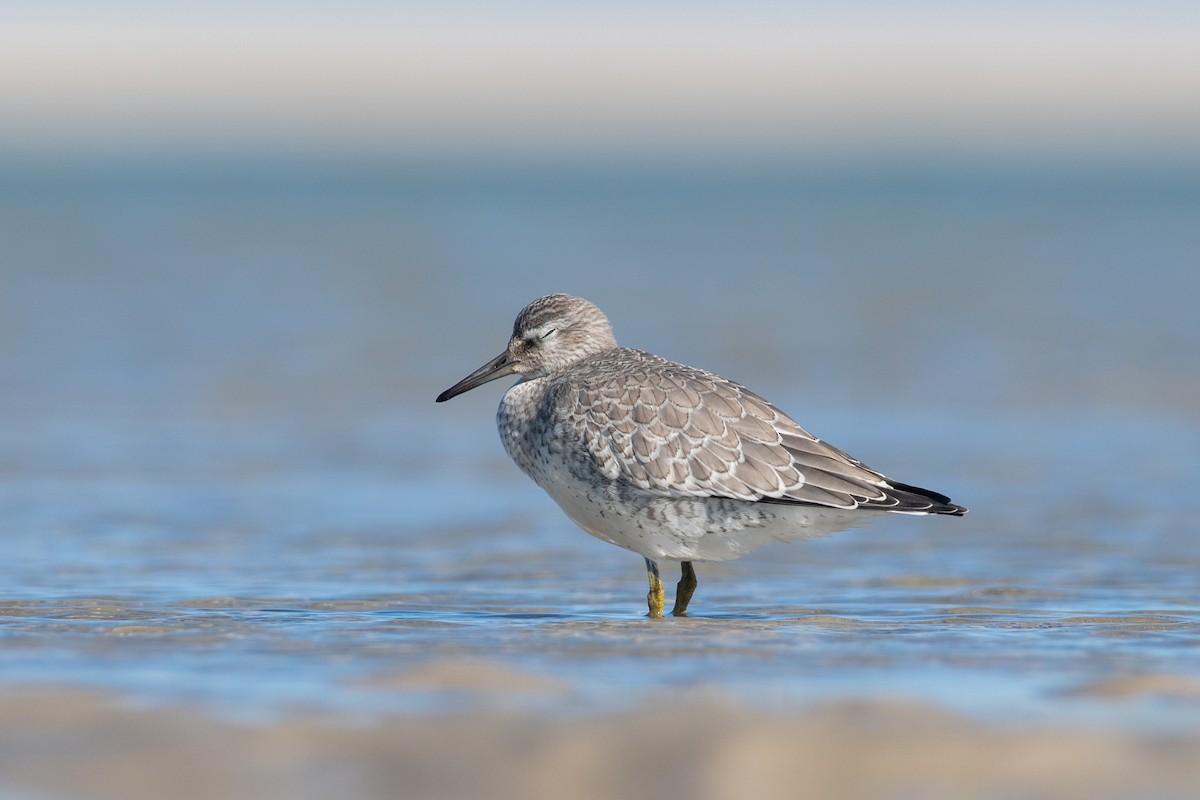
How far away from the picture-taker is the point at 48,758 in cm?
572

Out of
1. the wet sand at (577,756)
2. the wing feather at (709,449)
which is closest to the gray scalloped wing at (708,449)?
the wing feather at (709,449)

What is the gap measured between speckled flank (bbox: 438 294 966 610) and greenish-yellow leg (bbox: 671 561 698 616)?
33cm

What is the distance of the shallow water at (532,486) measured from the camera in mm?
7000

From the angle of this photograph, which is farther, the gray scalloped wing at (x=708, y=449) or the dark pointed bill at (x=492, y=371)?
the dark pointed bill at (x=492, y=371)

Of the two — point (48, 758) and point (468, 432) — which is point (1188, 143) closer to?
point (468, 432)

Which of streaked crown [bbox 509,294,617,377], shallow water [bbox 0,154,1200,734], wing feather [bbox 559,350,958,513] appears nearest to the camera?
shallow water [bbox 0,154,1200,734]

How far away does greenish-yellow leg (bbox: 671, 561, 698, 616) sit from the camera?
9.24 metres

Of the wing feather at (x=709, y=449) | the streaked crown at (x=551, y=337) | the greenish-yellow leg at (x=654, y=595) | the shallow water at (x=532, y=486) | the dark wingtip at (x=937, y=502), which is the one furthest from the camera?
the streaked crown at (x=551, y=337)

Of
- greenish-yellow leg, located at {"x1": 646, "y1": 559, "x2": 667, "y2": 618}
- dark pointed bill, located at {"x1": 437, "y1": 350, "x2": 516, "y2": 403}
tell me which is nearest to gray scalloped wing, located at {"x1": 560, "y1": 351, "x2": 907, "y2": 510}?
greenish-yellow leg, located at {"x1": 646, "y1": 559, "x2": 667, "y2": 618}

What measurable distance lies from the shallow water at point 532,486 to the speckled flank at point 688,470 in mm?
496

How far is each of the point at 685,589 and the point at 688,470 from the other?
844 mm

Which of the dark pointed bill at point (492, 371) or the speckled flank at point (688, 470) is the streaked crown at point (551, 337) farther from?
the speckled flank at point (688, 470)

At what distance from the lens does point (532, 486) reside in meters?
13.3

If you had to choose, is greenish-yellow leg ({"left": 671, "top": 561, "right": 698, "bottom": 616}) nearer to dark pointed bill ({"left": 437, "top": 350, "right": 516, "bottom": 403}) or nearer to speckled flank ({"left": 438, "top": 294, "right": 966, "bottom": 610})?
speckled flank ({"left": 438, "top": 294, "right": 966, "bottom": 610})
